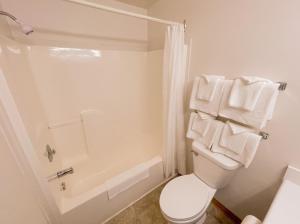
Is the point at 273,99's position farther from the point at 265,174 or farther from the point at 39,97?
the point at 39,97

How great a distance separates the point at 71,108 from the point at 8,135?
884mm

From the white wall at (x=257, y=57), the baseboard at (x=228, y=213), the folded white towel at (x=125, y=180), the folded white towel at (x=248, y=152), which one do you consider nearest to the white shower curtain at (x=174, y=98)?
the white wall at (x=257, y=57)

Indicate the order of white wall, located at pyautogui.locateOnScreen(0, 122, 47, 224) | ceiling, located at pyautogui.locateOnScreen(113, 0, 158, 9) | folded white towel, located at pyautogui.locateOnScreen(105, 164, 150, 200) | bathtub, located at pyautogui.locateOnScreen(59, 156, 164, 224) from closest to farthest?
1. white wall, located at pyautogui.locateOnScreen(0, 122, 47, 224)
2. bathtub, located at pyautogui.locateOnScreen(59, 156, 164, 224)
3. folded white towel, located at pyautogui.locateOnScreen(105, 164, 150, 200)
4. ceiling, located at pyautogui.locateOnScreen(113, 0, 158, 9)

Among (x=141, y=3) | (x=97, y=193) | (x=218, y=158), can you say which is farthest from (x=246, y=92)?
(x=141, y=3)

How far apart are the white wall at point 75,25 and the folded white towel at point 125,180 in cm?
142

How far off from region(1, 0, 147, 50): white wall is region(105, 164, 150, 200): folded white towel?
1.42 metres

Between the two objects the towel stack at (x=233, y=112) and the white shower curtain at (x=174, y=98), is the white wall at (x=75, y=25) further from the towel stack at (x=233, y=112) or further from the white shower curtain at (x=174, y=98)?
the towel stack at (x=233, y=112)

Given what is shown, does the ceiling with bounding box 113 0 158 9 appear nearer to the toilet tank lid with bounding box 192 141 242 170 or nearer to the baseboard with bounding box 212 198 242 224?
the toilet tank lid with bounding box 192 141 242 170

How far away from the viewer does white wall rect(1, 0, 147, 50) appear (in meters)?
1.23

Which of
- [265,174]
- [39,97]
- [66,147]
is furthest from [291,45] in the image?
[66,147]

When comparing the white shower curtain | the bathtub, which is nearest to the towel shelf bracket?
the white shower curtain

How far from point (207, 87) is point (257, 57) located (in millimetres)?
380

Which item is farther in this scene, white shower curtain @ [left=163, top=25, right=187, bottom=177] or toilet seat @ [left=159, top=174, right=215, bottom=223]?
white shower curtain @ [left=163, top=25, right=187, bottom=177]

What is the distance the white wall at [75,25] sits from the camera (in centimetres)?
123
